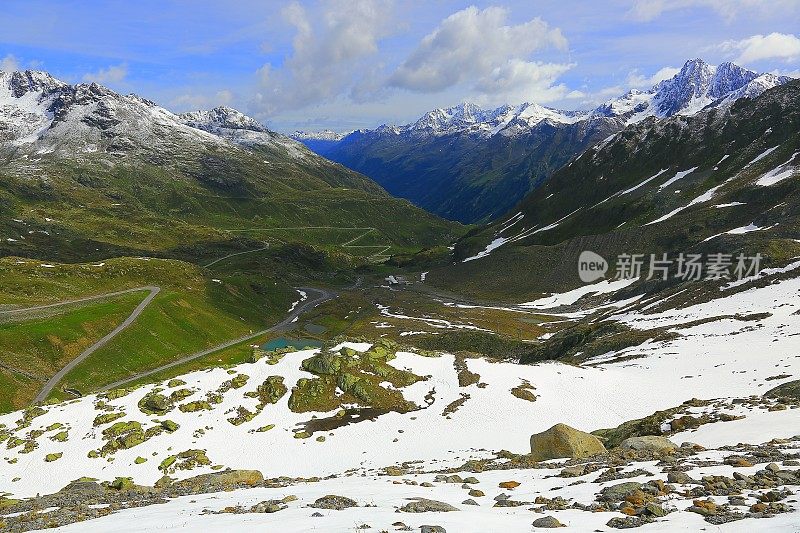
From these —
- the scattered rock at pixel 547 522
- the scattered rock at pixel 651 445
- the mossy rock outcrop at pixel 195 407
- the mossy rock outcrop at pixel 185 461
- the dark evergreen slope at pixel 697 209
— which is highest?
the dark evergreen slope at pixel 697 209

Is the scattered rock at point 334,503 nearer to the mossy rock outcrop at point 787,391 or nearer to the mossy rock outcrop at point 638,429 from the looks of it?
the mossy rock outcrop at point 638,429

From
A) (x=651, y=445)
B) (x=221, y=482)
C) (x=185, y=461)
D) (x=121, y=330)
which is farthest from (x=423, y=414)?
(x=121, y=330)

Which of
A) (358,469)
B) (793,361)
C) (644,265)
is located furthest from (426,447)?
(644,265)

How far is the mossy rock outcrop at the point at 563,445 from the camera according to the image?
29188 millimetres

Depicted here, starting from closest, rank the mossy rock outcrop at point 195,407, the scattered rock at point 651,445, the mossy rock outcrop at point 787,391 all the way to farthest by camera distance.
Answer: the scattered rock at point 651,445
the mossy rock outcrop at point 787,391
the mossy rock outcrop at point 195,407

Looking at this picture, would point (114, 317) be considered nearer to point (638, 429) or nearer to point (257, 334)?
point (257, 334)

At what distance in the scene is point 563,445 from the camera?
96.8ft

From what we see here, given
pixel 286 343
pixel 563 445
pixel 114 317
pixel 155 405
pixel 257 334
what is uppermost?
pixel 114 317

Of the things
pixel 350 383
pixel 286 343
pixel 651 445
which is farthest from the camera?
pixel 286 343

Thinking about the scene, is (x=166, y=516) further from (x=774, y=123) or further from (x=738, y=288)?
(x=774, y=123)

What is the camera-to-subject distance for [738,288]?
79438 mm

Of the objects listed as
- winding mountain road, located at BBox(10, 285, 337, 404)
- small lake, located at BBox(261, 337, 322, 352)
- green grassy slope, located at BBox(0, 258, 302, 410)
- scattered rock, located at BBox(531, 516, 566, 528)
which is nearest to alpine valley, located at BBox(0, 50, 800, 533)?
scattered rock, located at BBox(531, 516, 566, 528)

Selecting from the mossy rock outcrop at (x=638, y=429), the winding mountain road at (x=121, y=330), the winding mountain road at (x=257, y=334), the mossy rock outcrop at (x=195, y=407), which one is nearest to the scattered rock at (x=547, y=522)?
the mossy rock outcrop at (x=638, y=429)

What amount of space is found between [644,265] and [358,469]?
128 meters
